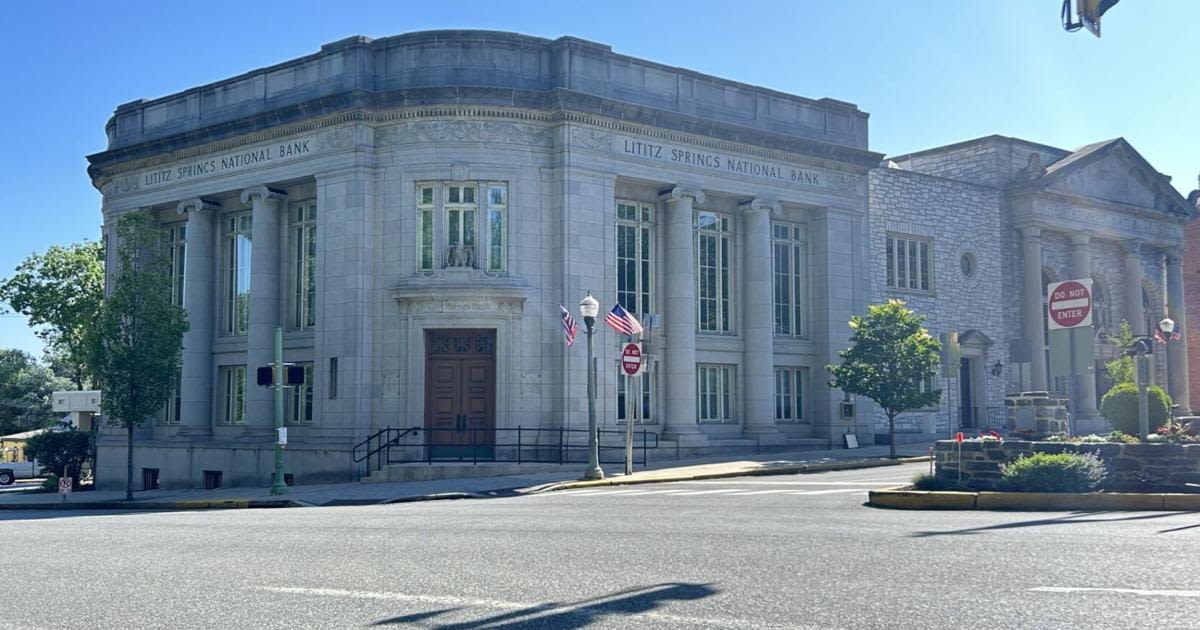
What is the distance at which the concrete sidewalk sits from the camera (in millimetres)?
23406

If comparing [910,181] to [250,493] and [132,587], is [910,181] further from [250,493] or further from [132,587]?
[132,587]

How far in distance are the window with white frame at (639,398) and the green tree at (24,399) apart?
52.0m

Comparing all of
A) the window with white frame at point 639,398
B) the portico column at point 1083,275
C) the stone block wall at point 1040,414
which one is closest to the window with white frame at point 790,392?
the window with white frame at point 639,398

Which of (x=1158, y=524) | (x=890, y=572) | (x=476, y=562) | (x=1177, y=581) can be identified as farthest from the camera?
(x=1158, y=524)

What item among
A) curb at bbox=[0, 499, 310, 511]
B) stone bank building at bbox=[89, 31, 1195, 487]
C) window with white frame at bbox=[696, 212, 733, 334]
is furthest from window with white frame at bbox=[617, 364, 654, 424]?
curb at bbox=[0, 499, 310, 511]

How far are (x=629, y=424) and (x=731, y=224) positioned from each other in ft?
35.0

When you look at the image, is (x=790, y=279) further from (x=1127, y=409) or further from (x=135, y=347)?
(x=135, y=347)

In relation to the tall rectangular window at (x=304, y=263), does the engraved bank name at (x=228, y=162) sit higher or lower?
higher

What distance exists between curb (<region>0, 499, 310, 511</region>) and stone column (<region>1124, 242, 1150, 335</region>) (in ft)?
125

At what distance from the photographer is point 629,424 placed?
2691 centimetres

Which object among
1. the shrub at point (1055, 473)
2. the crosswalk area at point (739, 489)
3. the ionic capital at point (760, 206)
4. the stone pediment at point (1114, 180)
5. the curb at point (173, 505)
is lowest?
the curb at point (173, 505)

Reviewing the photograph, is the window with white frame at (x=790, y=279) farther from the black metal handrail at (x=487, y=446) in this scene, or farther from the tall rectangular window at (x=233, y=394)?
the tall rectangular window at (x=233, y=394)

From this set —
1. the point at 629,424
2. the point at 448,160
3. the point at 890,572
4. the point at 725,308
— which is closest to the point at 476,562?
the point at 890,572

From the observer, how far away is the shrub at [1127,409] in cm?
2106
